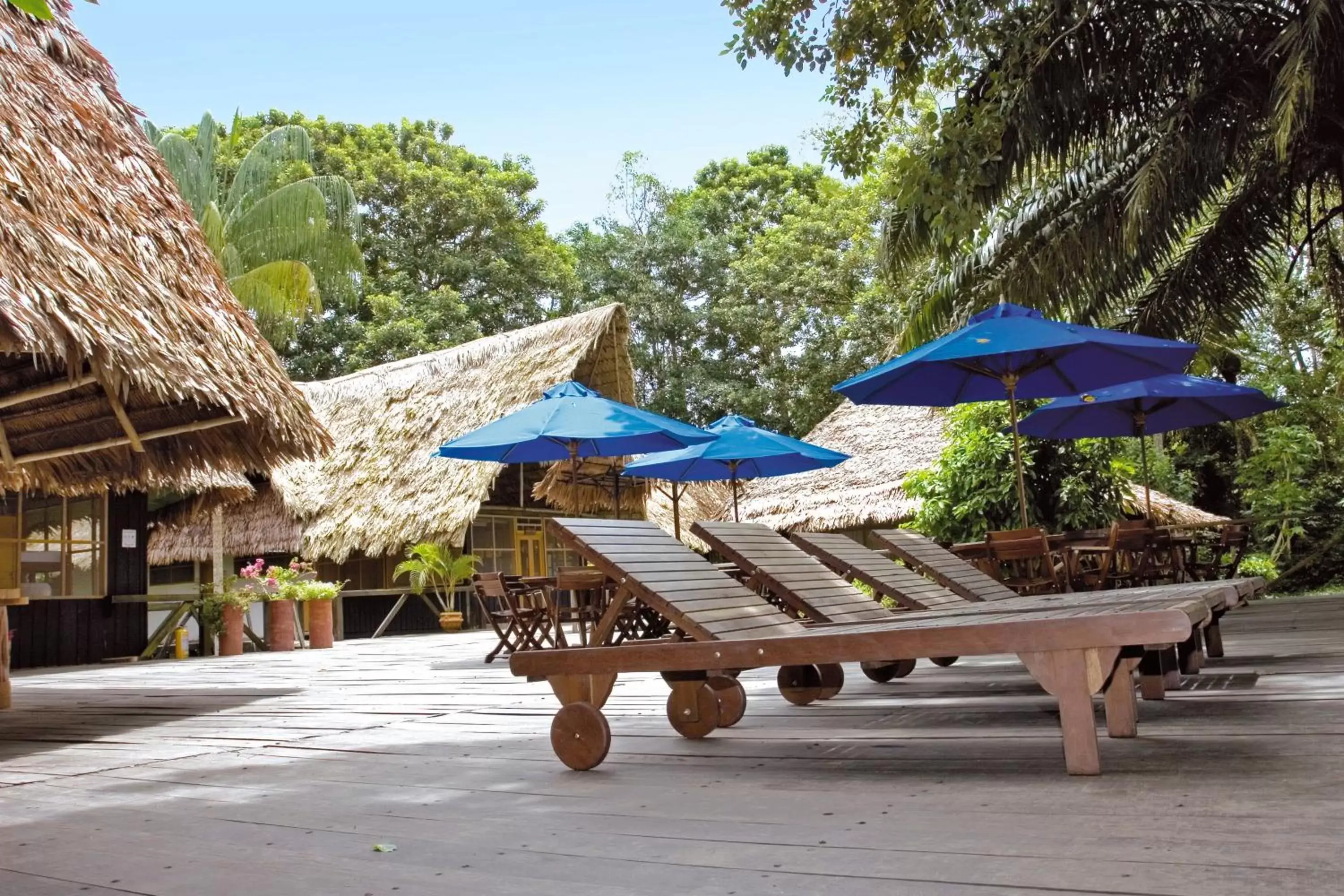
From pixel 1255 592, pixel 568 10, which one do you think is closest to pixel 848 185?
pixel 568 10

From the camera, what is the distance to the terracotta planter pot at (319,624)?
41.6ft

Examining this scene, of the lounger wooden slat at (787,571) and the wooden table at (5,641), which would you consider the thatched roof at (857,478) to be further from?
the lounger wooden slat at (787,571)

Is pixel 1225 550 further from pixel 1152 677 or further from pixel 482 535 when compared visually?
pixel 482 535

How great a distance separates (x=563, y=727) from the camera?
10.3ft

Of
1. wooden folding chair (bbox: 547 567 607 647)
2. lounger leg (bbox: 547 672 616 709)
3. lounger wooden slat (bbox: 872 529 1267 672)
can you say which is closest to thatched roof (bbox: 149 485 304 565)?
wooden folding chair (bbox: 547 567 607 647)

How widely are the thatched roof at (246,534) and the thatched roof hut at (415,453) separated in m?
0.02

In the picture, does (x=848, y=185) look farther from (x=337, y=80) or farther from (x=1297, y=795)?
(x=1297, y=795)

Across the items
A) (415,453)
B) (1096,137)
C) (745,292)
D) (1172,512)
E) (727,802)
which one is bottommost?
(727,802)

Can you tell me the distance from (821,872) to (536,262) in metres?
24.5

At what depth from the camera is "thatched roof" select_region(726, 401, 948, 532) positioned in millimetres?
15703

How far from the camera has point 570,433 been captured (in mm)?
7605

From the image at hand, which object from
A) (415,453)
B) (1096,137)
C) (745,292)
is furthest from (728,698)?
(745,292)

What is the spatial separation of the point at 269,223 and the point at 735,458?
10940mm

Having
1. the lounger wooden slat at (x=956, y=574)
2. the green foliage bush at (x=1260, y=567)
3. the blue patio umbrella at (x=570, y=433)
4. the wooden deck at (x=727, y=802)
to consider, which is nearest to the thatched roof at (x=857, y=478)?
the green foliage bush at (x=1260, y=567)
